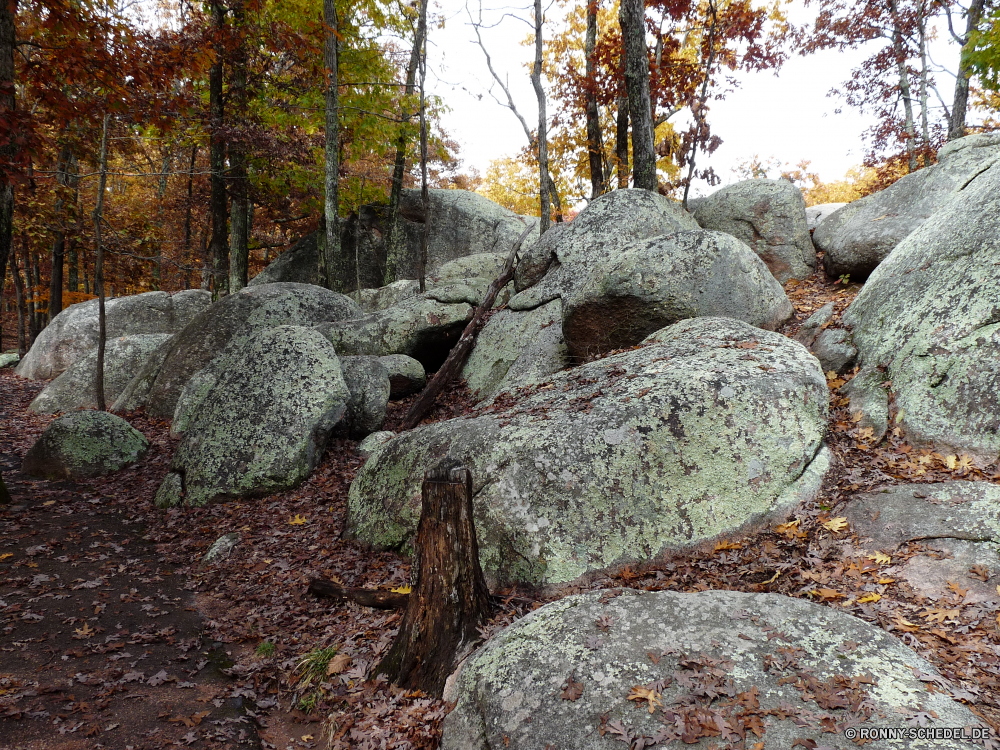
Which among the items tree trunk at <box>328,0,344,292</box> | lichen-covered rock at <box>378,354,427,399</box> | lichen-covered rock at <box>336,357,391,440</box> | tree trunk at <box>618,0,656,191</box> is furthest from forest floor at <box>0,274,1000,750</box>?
tree trunk at <box>328,0,344,292</box>

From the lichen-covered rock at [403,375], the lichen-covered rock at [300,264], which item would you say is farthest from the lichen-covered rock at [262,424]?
the lichen-covered rock at [300,264]

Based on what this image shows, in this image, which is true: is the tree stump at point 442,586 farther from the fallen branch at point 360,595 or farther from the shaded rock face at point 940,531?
the shaded rock face at point 940,531

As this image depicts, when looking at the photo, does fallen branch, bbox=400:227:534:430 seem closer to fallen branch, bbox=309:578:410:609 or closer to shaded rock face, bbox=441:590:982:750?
fallen branch, bbox=309:578:410:609

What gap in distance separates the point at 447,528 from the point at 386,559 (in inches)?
87.9

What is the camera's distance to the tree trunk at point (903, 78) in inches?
786

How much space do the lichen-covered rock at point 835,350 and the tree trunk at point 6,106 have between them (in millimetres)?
10689

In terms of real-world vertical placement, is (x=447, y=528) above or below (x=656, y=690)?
above

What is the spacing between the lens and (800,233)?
12.5 metres

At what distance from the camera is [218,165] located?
1670 cm

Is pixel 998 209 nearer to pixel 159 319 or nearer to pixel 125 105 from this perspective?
pixel 125 105

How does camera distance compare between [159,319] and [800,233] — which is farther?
[159,319]

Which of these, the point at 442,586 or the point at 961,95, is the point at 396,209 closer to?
the point at 961,95

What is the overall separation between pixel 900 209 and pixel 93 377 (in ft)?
59.4

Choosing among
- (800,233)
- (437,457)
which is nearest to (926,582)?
(437,457)
